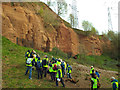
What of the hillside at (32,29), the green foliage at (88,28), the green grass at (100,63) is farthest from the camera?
the green foliage at (88,28)

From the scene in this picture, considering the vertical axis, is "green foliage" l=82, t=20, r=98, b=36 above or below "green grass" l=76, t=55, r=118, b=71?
above

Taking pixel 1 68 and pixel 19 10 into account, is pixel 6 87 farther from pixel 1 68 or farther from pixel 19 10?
pixel 19 10

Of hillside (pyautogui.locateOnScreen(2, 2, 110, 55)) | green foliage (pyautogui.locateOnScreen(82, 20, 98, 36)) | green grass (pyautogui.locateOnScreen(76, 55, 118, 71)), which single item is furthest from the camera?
green foliage (pyautogui.locateOnScreen(82, 20, 98, 36))

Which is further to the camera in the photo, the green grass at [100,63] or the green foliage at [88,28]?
the green foliage at [88,28]

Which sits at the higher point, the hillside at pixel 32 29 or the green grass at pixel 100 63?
the hillside at pixel 32 29

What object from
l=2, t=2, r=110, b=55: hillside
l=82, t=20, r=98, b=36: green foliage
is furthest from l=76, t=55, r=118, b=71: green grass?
l=82, t=20, r=98, b=36: green foliage

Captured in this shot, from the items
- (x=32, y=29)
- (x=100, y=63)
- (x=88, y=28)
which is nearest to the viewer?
(x=32, y=29)

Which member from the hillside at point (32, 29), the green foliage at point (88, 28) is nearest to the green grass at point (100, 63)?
the hillside at point (32, 29)

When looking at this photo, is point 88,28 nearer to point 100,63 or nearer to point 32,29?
point 100,63

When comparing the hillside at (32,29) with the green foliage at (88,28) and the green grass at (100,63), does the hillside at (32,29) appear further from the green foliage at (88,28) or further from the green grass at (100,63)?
the green foliage at (88,28)

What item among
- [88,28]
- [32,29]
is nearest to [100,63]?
[88,28]

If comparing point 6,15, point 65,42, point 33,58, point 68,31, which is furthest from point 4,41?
point 68,31

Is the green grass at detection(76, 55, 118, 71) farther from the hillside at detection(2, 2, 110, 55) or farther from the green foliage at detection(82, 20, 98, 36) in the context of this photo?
the green foliage at detection(82, 20, 98, 36)

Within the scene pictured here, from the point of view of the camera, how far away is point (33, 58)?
9.41m
